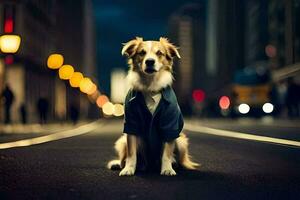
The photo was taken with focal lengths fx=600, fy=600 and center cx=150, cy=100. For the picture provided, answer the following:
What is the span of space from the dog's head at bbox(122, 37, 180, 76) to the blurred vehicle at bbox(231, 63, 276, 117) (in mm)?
31128

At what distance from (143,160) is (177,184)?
112 cm

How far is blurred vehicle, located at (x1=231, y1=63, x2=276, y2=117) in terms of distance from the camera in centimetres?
3738

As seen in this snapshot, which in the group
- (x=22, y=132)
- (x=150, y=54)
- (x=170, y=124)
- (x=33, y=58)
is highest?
(x=33, y=58)

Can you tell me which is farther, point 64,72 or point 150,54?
point 64,72

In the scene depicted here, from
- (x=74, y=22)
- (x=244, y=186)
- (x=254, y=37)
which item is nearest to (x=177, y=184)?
(x=244, y=186)

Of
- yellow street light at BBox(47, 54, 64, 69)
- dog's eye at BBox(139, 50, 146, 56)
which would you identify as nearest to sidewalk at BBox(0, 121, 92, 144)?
dog's eye at BBox(139, 50, 146, 56)

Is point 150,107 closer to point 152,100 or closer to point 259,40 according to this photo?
point 152,100

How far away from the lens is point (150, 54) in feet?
21.6

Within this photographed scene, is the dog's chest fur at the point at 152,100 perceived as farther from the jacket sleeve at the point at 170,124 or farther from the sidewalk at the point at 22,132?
the sidewalk at the point at 22,132

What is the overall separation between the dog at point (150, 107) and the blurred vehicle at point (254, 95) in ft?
102

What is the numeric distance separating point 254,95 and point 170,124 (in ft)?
105

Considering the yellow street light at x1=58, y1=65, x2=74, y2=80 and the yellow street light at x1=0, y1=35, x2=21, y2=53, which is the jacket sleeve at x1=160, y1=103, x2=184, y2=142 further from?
the yellow street light at x1=58, y1=65, x2=74, y2=80

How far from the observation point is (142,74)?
677 centimetres

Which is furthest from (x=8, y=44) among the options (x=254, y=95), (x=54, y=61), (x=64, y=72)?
(x=64, y=72)
